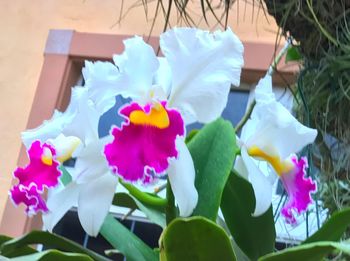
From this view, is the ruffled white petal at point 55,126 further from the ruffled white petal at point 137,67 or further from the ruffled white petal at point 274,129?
the ruffled white petal at point 274,129

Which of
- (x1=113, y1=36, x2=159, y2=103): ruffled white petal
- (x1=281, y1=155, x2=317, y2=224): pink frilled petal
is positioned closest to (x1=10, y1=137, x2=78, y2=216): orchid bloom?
(x1=113, y1=36, x2=159, y2=103): ruffled white petal

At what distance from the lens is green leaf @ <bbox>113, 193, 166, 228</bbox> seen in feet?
2.46

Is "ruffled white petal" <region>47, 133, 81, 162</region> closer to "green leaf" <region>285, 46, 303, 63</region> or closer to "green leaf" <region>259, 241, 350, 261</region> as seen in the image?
"green leaf" <region>259, 241, 350, 261</region>

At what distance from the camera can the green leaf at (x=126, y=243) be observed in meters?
0.72

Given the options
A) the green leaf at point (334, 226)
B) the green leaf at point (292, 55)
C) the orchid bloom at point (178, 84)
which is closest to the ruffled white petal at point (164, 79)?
the orchid bloom at point (178, 84)

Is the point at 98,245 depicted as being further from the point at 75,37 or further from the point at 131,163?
the point at 131,163

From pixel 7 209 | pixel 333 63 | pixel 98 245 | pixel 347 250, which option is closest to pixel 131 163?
pixel 347 250

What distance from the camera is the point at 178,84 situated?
2.19 feet

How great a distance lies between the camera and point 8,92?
200 cm

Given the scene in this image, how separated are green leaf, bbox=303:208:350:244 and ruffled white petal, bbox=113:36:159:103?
0.23 m

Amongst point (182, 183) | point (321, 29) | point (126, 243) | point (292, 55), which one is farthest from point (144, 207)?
point (292, 55)

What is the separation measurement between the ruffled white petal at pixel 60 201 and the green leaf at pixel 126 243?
77 mm

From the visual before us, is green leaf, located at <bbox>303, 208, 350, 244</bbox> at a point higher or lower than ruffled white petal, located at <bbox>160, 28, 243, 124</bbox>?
lower

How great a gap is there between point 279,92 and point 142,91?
1.10 meters
